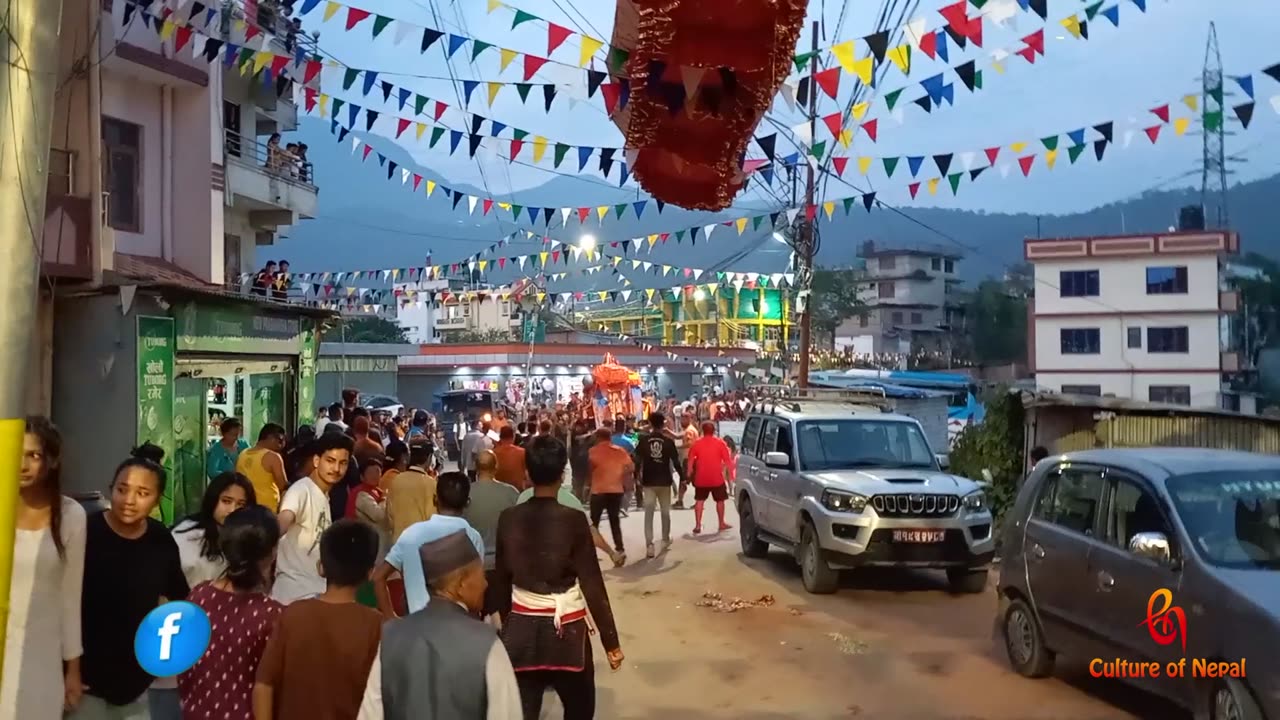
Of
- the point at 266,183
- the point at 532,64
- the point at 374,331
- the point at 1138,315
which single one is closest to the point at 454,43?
the point at 532,64

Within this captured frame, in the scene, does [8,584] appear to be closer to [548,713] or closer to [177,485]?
[548,713]

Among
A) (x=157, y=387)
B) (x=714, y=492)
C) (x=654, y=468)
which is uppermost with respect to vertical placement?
(x=157, y=387)

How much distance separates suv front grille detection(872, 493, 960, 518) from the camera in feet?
33.3

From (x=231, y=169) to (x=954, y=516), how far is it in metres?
15.1

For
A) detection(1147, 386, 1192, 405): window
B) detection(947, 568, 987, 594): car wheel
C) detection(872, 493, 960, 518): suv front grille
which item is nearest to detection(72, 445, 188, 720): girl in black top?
detection(872, 493, 960, 518): suv front grille

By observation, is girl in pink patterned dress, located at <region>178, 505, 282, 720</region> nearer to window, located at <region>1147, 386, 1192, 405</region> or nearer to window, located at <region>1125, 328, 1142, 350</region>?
window, located at <region>1147, 386, 1192, 405</region>

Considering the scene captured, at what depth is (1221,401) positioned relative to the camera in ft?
122

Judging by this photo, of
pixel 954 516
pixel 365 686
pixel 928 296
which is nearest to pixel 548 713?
pixel 365 686

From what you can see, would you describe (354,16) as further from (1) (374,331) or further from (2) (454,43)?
(1) (374,331)

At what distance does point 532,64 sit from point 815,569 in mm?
5582

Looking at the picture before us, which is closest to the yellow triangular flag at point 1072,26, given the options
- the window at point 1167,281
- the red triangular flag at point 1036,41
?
the red triangular flag at point 1036,41

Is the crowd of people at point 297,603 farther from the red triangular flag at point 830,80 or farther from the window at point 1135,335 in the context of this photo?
the window at point 1135,335

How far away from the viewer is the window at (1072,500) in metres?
6.55

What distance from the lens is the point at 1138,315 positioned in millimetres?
37906
